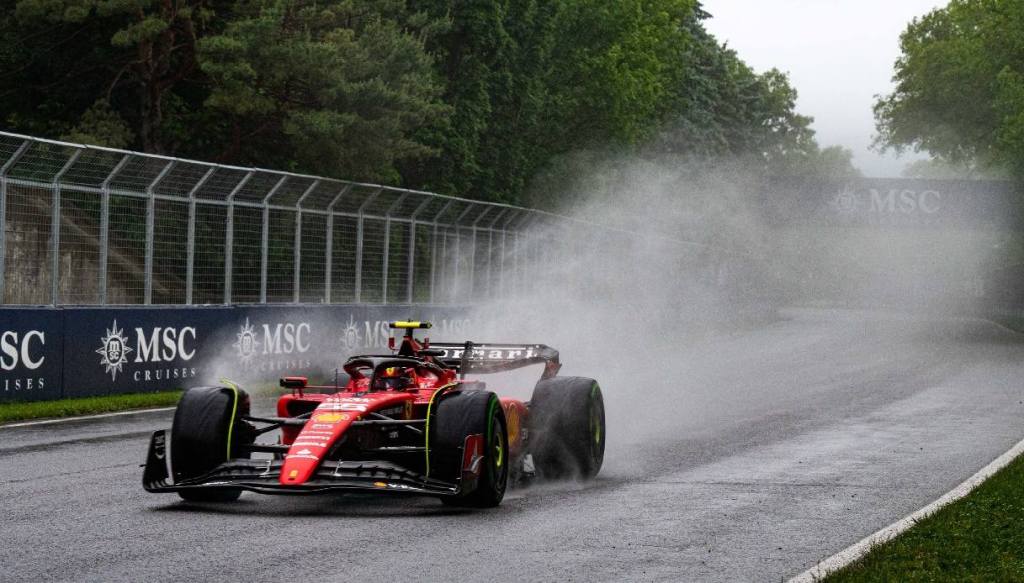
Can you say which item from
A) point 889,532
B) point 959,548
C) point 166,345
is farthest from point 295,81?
point 959,548

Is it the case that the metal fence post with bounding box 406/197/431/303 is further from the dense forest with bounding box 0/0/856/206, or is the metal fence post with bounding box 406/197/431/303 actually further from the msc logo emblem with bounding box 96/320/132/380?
the msc logo emblem with bounding box 96/320/132/380

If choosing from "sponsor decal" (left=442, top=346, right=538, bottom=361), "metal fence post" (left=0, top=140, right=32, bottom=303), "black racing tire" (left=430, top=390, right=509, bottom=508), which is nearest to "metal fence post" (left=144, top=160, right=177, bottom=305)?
"metal fence post" (left=0, top=140, right=32, bottom=303)

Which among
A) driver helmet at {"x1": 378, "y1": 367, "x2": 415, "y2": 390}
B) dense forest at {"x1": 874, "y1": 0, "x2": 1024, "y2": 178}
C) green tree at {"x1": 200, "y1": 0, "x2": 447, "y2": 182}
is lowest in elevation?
driver helmet at {"x1": 378, "y1": 367, "x2": 415, "y2": 390}

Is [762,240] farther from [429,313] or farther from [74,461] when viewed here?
[74,461]

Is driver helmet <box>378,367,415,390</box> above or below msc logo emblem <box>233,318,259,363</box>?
above

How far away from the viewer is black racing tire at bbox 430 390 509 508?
9.37 meters

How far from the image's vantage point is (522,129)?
49.6m

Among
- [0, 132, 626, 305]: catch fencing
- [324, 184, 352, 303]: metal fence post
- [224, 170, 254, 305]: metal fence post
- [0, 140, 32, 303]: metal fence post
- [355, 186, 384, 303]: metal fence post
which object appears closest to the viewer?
[0, 140, 32, 303]: metal fence post


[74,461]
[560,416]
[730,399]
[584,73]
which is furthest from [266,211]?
[584,73]

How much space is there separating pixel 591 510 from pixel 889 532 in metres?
1.87

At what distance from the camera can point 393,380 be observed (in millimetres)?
10586

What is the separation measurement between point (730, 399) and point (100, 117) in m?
18.3

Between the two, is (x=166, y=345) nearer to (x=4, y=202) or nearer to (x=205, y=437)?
(x=4, y=202)

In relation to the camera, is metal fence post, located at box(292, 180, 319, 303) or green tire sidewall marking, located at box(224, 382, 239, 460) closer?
green tire sidewall marking, located at box(224, 382, 239, 460)
